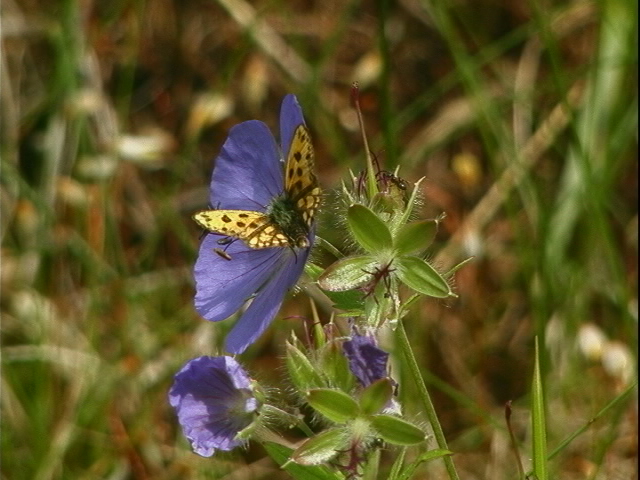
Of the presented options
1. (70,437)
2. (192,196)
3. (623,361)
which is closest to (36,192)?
(192,196)

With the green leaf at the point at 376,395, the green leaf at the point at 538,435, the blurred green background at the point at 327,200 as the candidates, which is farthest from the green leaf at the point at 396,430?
the blurred green background at the point at 327,200

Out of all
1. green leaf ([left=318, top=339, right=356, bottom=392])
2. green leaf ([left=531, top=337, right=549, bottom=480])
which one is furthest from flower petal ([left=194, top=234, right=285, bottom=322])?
green leaf ([left=531, top=337, right=549, bottom=480])

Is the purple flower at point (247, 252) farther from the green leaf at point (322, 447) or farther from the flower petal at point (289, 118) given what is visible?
the green leaf at point (322, 447)

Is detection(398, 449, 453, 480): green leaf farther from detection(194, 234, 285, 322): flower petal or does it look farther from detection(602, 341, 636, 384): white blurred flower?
detection(602, 341, 636, 384): white blurred flower

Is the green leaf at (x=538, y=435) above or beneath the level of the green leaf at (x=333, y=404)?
beneath

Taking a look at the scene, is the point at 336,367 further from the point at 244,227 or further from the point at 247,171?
the point at 247,171

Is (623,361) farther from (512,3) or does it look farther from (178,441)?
(512,3)
